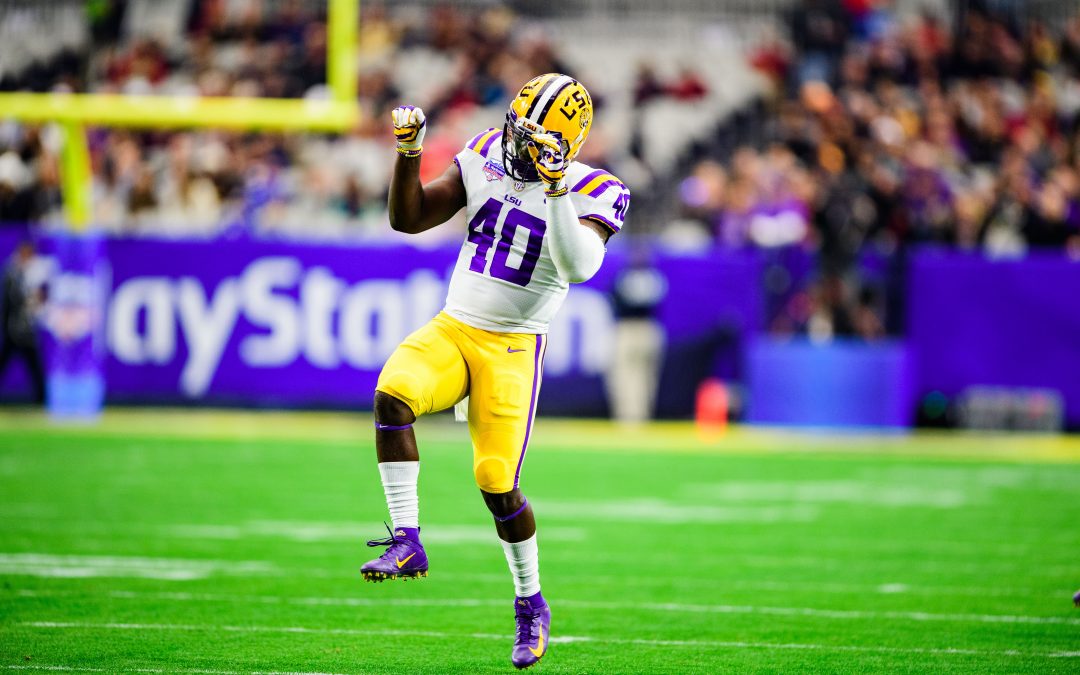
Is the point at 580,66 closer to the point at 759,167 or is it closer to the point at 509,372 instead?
the point at 759,167

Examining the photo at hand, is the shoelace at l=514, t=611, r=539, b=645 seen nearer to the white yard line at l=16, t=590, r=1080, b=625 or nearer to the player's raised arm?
the white yard line at l=16, t=590, r=1080, b=625

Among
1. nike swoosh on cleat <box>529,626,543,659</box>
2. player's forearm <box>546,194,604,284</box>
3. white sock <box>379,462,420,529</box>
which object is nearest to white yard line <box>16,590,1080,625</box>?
nike swoosh on cleat <box>529,626,543,659</box>

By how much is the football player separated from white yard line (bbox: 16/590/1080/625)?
127 centimetres

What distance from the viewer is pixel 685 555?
8.13 meters

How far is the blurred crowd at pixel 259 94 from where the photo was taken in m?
13.0

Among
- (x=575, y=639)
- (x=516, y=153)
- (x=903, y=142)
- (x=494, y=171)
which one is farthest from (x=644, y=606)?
(x=903, y=142)

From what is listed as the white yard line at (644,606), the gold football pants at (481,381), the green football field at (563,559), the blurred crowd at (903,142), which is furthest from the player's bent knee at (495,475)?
the blurred crowd at (903,142)

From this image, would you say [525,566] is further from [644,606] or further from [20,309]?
[20,309]

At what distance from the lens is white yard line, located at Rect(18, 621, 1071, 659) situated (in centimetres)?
575

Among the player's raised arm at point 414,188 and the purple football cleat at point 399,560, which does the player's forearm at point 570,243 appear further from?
the purple football cleat at point 399,560

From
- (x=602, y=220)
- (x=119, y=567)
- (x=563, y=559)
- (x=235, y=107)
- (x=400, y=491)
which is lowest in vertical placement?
(x=563, y=559)

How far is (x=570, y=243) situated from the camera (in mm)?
5008

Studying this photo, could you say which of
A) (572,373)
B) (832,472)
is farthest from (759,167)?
(832,472)

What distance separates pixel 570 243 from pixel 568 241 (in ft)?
0.03
